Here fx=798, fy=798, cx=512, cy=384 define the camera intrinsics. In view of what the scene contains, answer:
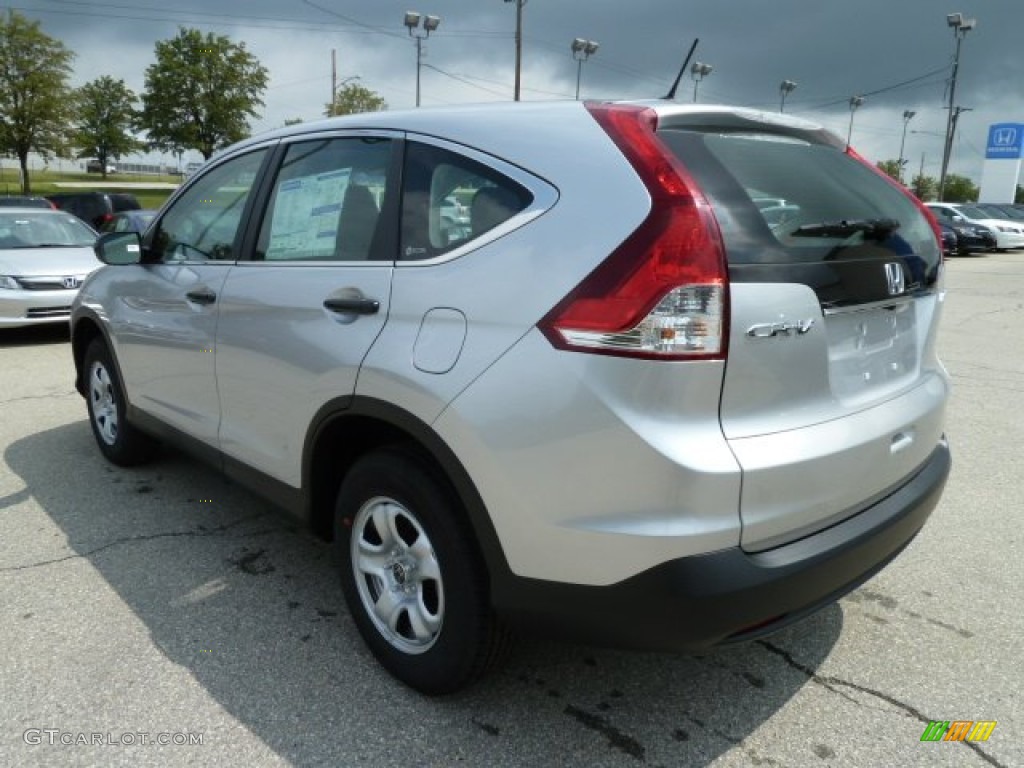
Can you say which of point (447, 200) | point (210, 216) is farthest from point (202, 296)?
point (447, 200)

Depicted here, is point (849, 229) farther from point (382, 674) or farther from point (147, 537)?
point (147, 537)

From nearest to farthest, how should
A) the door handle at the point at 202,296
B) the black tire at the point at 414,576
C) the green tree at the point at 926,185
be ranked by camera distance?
the black tire at the point at 414,576
the door handle at the point at 202,296
the green tree at the point at 926,185

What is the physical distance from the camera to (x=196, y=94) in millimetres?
40375

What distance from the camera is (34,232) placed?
9.75 m

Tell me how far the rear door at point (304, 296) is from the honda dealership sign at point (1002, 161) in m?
47.5

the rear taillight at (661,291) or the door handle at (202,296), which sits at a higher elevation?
the rear taillight at (661,291)

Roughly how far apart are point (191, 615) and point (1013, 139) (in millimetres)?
49700

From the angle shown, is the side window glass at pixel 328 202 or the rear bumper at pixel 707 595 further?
the side window glass at pixel 328 202

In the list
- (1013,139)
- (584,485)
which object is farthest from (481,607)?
(1013,139)

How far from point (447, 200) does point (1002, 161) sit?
161 ft

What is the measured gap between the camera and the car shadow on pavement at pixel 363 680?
2.26 meters

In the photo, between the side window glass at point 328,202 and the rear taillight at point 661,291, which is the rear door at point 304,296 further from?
the rear taillight at point 661,291

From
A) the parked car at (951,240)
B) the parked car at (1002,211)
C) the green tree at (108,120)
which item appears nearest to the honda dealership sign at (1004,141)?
the parked car at (1002,211)

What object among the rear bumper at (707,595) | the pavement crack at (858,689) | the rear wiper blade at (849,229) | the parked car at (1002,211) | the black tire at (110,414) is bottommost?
the pavement crack at (858,689)
